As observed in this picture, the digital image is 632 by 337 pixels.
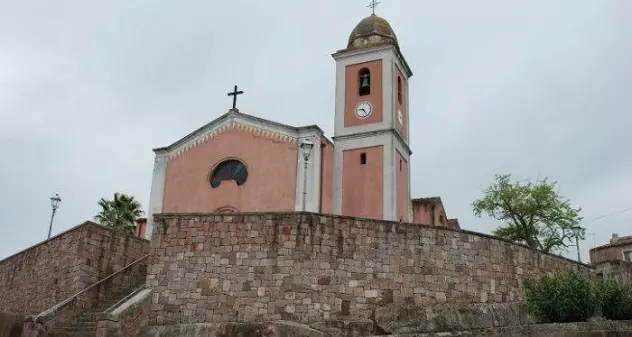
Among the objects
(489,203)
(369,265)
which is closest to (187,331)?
(369,265)

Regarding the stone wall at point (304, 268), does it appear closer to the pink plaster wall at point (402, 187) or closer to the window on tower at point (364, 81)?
the pink plaster wall at point (402, 187)

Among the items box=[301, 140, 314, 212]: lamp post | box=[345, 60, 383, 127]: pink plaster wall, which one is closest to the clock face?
box=[345, 60, 383, 127]: pink plaster wall

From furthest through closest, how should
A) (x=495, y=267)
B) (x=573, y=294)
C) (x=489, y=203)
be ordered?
(x=489, y=203), (x=495, y=267), (x=573, y=294)

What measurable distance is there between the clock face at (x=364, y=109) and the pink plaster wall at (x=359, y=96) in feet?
0.48

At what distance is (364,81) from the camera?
107ft

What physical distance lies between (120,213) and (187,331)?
19791mm

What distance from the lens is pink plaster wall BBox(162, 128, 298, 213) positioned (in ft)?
93.9

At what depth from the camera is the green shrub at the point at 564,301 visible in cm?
1453

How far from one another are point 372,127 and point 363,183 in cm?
276

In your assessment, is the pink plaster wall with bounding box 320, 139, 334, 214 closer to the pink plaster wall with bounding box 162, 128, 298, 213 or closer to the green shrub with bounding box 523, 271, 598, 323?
the pink plaster wall with bounding box 162, 128, 298, 213

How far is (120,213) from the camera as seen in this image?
3525 centimetres

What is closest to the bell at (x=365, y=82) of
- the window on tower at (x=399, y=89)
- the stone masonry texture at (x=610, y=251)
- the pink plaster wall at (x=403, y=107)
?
the pink plaster wall at (x=403, y=107)

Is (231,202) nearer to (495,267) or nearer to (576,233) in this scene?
(495,267)

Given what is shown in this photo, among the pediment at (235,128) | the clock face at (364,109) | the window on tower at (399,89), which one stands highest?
the window on tower at (399,89)
